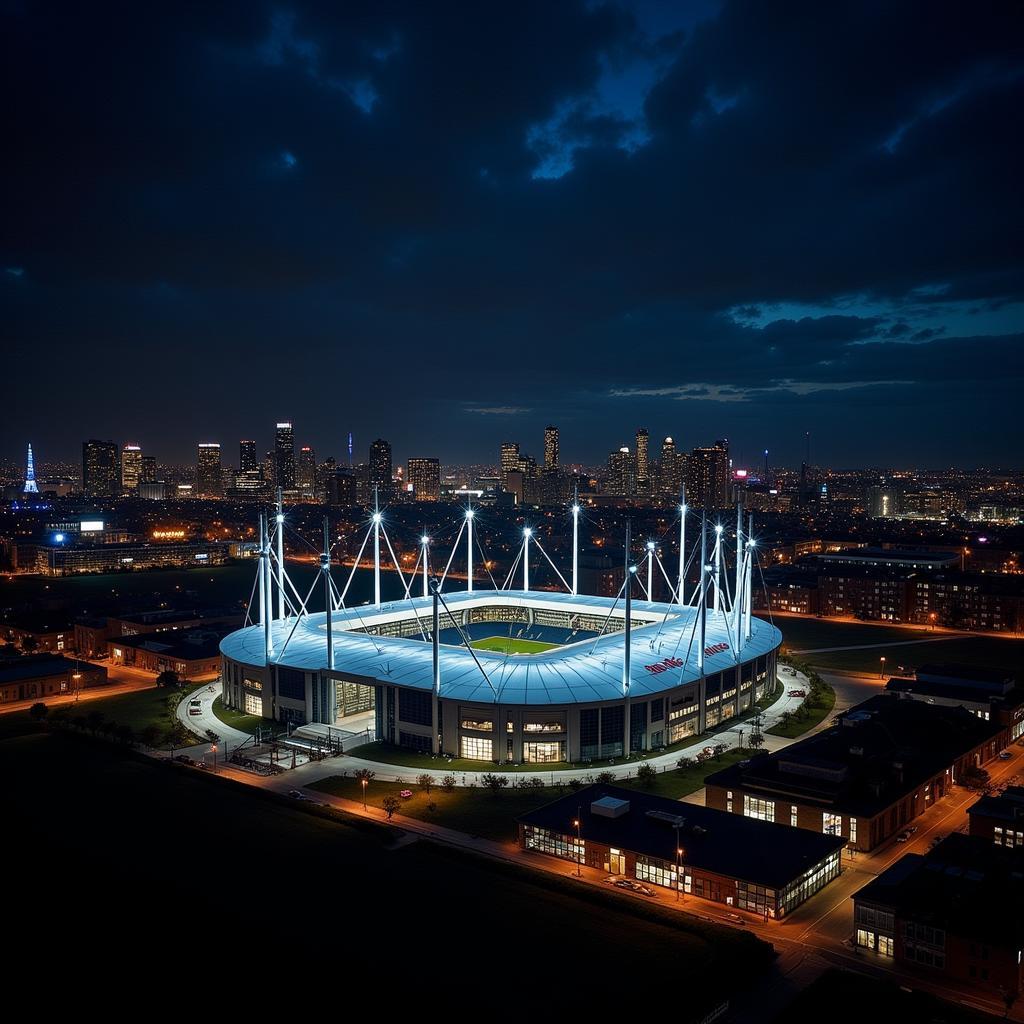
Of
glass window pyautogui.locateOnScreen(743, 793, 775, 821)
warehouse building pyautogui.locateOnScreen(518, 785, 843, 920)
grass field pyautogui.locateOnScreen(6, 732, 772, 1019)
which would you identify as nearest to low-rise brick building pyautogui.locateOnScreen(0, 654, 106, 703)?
grass field pyautogui.locateOnScreen(6, 732, 772, 1019)

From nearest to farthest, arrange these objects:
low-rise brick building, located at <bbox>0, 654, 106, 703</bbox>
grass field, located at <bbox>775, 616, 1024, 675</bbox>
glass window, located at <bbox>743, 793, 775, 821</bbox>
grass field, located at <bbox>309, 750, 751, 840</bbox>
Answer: glass window, located at <bbox>743, 793, 775, 821</bbox> → grass field, located at <bbox>309, 750, 751, 840</bbox> → low-rise brick building, located at <bbox>0, 654, 106, 703</bbox> → grass field, located at <bbox>775, 616, 1024, 675</bbox>

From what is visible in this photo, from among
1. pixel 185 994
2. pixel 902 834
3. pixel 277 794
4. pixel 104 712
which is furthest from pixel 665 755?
pixel 104 712

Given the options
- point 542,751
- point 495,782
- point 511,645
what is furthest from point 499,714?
point 511,645

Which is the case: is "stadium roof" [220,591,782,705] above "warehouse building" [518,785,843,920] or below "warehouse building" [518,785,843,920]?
above

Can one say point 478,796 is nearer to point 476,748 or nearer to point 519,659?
point 476,748

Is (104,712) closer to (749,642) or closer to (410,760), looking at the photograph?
(410,760)

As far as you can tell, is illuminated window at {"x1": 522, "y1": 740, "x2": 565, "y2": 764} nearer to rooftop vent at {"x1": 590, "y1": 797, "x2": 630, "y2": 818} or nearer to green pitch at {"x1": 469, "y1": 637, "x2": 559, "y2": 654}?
rooftop vent at {"x1": 590, "y1": 797, "x2": 630, "y2": 818}
